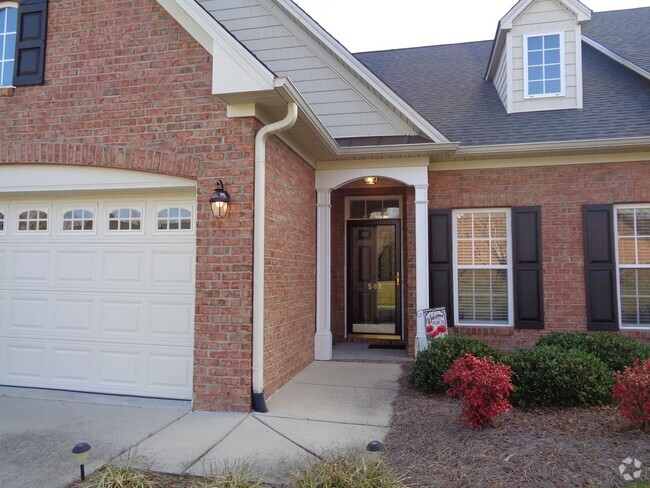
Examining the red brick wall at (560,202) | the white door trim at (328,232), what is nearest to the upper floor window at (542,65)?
the red brick wall at (560,202)

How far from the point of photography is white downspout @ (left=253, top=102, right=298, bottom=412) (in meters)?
4.64

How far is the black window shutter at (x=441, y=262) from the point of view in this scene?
7242mm

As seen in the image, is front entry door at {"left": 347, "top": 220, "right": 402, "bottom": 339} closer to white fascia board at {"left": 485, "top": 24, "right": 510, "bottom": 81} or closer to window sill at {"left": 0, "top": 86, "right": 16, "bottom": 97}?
white fascia board at {"left": 485, "top": 24, "right": 510, "bottom": 81}

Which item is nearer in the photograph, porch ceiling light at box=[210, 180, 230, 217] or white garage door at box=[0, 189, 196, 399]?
porch ceiling light at box=[210, 180, 230, 217]

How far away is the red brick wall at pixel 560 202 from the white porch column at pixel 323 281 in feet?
6.86

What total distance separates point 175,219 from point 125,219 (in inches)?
26.2

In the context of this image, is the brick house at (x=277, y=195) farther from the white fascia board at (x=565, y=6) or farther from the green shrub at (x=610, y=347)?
the green shrub at (x=610, y=347)

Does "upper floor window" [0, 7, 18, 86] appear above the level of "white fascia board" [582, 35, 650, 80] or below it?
below

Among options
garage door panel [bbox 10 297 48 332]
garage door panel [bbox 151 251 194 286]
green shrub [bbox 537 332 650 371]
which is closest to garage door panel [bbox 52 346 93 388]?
garage door panel [bbox 10 297 48 332]

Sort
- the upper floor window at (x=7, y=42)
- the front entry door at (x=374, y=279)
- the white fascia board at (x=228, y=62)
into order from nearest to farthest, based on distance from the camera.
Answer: the white fascia board at (x=228, y=62)
the upper floor window at (x=7, y=42)
the front entry door at (x=374, y=279)

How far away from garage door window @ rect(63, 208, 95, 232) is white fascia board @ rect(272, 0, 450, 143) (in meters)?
4.68

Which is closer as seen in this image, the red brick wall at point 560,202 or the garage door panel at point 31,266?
the garage door panel at point 31,266

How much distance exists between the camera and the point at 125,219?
17.7ft

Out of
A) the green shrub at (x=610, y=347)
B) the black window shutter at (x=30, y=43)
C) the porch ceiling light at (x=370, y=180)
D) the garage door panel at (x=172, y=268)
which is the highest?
the black window shutter at (x=30, y=43)
